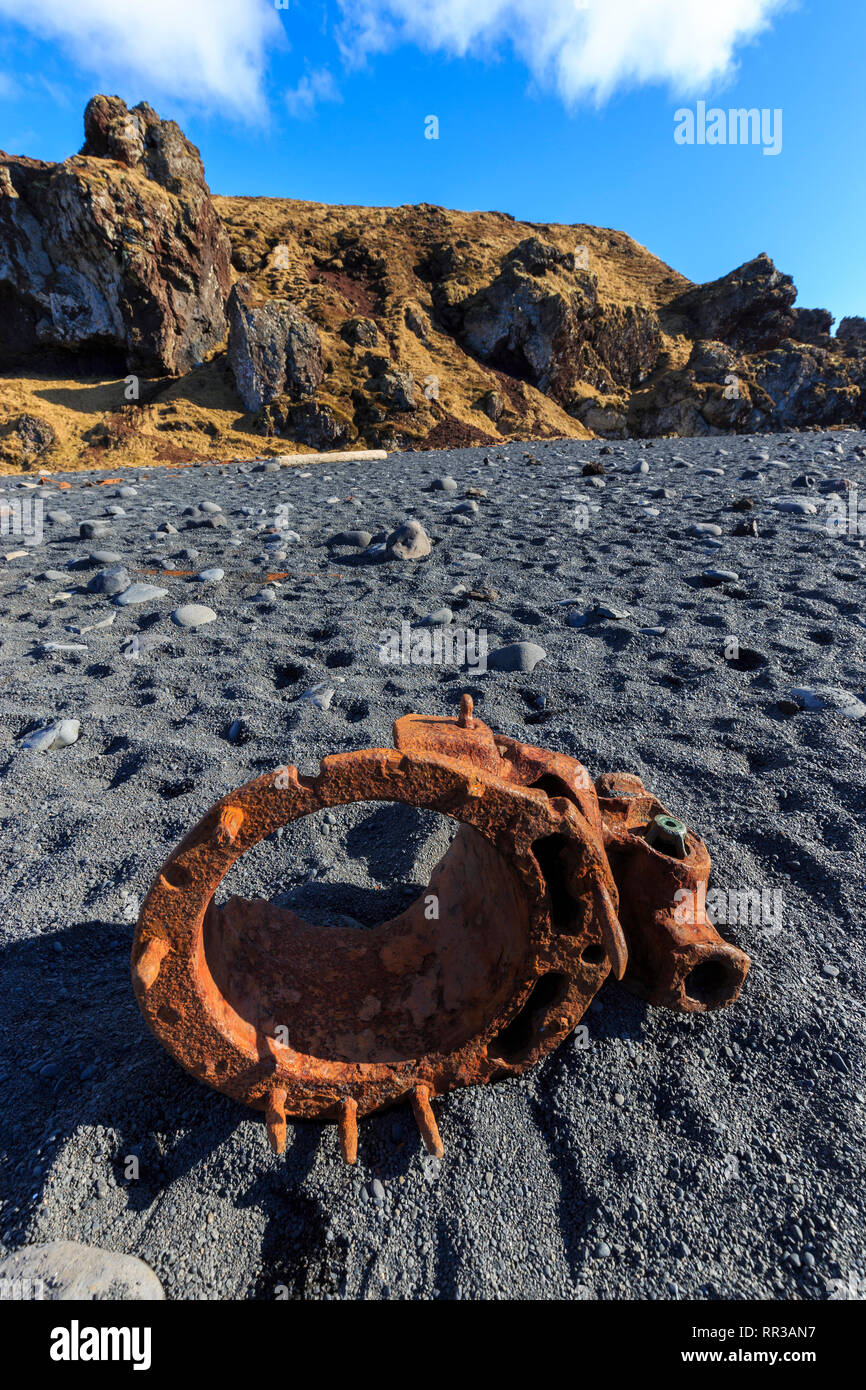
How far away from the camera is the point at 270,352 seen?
830 inches

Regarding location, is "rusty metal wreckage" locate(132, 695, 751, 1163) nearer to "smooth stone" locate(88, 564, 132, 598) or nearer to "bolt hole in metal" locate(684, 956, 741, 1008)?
"bolt hole in metal" locate(684, 956, 741, 1008)

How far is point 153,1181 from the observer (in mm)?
1442

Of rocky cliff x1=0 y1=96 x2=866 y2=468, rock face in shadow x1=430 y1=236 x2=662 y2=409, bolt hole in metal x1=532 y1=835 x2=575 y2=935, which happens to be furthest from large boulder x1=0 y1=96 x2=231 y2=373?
bolt hole in metal x1=532 y1=835 x2=575 y2=935

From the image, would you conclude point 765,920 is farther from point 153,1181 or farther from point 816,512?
point 816,512

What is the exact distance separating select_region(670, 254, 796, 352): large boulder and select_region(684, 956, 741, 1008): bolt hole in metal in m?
47.3

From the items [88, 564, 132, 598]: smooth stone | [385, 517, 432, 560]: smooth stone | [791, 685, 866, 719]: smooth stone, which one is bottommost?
[791, 685, 866, 719]: smooth stone

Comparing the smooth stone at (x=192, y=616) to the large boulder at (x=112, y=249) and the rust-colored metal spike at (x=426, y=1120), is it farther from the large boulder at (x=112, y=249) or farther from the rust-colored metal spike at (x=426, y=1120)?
the large boulder at (x=112, y=249)

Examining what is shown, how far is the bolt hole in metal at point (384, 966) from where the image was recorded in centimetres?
158

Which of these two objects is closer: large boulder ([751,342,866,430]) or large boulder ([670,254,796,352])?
large boulder ([751,342,866,430])

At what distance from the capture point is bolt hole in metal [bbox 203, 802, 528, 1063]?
62.4 inches

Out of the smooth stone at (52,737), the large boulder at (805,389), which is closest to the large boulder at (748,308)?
the large boulder at (805,389)

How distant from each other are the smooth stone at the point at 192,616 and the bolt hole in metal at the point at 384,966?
107 inches

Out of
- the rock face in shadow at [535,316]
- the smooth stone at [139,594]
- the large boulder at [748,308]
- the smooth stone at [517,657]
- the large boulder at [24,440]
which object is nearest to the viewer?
the smooth stone at [517,657]

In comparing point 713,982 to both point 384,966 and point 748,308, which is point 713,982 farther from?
point 748,308
